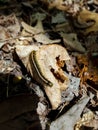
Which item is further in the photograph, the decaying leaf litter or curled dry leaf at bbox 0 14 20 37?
curled dry leaf at bbox 0 14 20 37

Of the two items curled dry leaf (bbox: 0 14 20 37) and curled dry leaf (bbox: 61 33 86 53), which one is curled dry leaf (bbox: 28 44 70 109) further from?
curled dry leaf (bbox: 0 14 20 37)

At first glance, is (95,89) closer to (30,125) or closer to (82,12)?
(30,125)

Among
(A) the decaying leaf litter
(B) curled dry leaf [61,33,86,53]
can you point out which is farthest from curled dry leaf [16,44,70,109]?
(B) curled dry leaf [61,33,86,53]

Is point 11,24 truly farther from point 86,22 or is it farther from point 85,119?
point 85,119

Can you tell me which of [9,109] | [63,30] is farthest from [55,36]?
[9,109]

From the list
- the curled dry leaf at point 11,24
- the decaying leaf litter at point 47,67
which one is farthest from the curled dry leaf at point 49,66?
the curled dry leaf at point 11,24

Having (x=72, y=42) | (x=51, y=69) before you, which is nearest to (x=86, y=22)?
(x=72, y=42)
